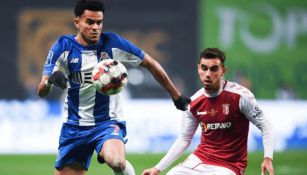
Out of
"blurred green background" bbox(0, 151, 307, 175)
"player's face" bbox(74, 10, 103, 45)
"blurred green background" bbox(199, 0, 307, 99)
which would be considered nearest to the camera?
"player's face" bbox(74, 10, 103, 45)

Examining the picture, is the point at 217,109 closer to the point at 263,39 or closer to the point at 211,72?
the point at 211,72

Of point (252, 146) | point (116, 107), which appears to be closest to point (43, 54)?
point (252, 146)

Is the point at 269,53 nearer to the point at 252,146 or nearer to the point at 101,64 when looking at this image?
the point at 252,146

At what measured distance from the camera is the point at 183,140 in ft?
23.0

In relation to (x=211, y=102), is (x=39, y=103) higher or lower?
lower

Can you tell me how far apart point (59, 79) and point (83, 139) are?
836mm

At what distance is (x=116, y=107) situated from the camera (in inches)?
288

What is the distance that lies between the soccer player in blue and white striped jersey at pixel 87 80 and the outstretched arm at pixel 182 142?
0.22m

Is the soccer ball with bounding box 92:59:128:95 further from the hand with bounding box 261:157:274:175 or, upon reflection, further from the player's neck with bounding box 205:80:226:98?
the hand with bounding box 261:157:274:175

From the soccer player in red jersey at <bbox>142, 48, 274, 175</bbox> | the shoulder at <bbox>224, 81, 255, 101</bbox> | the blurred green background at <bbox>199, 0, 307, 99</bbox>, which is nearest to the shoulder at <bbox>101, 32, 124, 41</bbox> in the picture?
the soccer player in red jersey at <bbox>142, 48, 274, 175</bbox>

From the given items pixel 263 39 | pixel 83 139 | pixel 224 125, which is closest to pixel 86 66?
pixel 83 139

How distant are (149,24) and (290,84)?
4.53 meters

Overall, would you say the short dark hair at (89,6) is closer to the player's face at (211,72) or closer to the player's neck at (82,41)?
the player's neck at (82,41)

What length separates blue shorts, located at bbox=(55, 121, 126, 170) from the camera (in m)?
7.12
